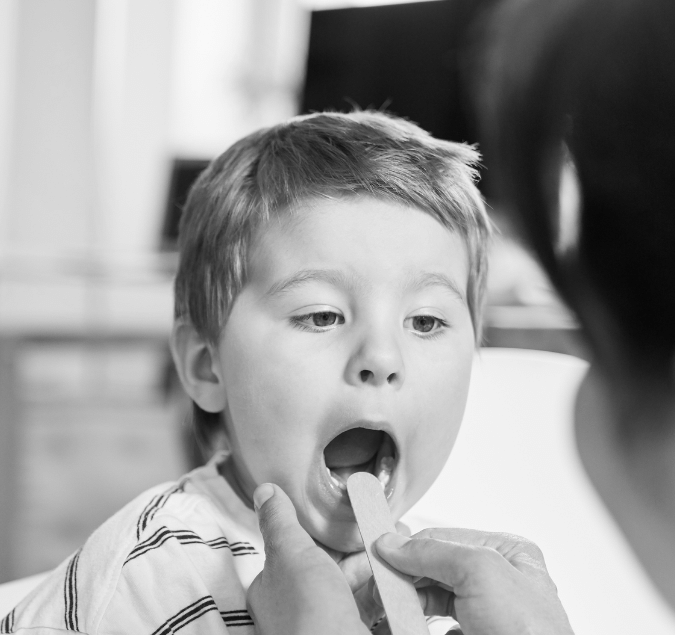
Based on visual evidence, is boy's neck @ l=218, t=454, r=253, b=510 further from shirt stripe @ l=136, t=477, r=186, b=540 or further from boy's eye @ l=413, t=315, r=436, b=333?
boy's eye @ l=413, t=315, r=436, b=333

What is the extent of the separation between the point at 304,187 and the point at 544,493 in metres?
0.39

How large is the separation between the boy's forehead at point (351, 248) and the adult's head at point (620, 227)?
261 millimetres

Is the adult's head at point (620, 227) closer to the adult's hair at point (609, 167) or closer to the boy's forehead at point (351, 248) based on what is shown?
the adult's hair at point (609, 167)

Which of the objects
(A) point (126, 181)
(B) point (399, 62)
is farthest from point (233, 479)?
(A) point (126, 181)

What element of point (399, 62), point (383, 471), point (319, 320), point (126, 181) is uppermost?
point (399, 62)

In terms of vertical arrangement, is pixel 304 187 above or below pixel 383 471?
above

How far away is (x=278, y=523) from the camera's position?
49cm

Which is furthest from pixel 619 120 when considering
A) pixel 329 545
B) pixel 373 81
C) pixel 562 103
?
pixel 373 81

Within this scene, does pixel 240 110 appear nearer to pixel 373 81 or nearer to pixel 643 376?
pixel 373 81

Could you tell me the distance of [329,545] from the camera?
567mm

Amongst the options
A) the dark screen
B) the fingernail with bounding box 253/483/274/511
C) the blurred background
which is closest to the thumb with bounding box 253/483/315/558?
the fingernail with bounding box 253/483/274/511

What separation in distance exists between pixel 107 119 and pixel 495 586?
4.13 meters

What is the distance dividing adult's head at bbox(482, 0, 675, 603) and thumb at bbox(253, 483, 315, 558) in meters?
0.36

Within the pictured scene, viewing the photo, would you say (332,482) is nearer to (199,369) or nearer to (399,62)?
(199,369)
